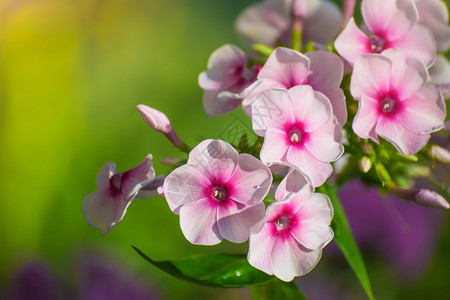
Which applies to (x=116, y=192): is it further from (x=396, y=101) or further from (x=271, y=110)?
(x=396, y=101)

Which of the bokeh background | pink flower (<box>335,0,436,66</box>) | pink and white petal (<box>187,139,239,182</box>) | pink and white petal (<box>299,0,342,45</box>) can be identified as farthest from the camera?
the bokeh background

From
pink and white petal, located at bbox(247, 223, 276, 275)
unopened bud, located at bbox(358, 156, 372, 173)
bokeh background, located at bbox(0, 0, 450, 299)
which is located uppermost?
pink and white petal, located at bbox(247, 223, 276, 275)

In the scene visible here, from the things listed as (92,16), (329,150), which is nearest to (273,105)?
(329,150)

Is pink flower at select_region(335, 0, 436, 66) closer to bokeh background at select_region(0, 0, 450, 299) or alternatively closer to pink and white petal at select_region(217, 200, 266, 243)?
pink and white petal at select_region(217, 200, 266, 243)

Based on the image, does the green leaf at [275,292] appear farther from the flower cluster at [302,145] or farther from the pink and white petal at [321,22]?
the pink and white petal at [321,22]

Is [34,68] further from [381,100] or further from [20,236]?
[381,100]

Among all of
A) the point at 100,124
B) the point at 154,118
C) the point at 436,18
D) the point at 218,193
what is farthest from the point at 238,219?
the point at 100,124

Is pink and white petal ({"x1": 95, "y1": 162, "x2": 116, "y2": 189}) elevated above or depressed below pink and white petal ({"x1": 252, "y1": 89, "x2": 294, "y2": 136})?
below

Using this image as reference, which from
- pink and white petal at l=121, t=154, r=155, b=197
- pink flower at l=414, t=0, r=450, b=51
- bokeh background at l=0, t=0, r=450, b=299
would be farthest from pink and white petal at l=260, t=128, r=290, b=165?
bokeh background at l=0, t=0, r=450, b=299
